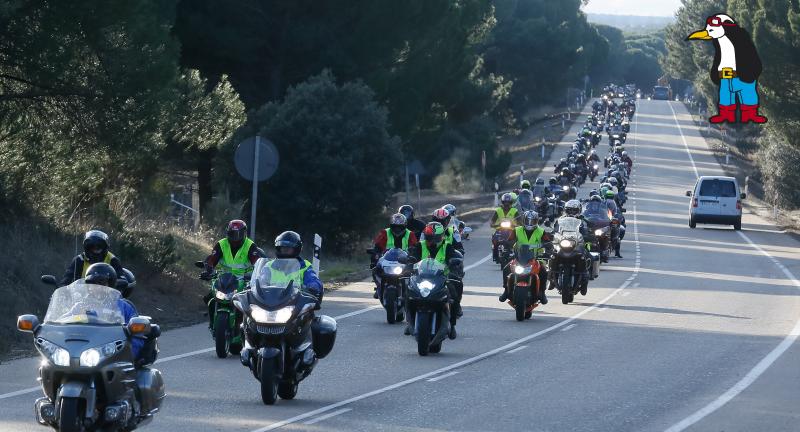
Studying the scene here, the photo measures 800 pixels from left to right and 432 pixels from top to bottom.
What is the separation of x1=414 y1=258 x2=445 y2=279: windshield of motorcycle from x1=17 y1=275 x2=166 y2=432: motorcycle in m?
7.07

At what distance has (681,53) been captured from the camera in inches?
4892

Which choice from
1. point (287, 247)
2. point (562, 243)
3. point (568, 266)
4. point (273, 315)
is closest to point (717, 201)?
point (562, 243)

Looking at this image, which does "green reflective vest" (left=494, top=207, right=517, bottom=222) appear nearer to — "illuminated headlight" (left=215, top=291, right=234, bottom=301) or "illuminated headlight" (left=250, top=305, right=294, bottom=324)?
"illuminated headlight" (left=215, top=291, right=234, bottom=301)

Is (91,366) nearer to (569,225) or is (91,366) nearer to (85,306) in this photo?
(85,306)

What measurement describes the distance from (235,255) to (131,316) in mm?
6435

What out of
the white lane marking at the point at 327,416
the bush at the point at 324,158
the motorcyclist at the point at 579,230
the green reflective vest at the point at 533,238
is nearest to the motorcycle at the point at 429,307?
the white lane marking at the point at 327,416

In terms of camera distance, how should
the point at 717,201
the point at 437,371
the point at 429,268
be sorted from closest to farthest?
the point at 437,371 → the point at 429,268 → the point at 717,201

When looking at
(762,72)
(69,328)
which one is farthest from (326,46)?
(69,328)

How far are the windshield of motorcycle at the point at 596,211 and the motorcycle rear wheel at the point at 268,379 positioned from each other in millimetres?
22330

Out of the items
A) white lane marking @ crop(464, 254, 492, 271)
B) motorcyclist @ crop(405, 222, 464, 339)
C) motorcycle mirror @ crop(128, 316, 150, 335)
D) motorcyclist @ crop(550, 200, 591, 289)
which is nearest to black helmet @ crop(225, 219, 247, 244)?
motorcyclist @ crop(405, 222, 464, 339)

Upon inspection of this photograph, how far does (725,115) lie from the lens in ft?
150

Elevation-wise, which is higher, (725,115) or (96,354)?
(725,115)

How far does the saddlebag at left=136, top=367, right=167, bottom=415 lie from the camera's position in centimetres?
1001

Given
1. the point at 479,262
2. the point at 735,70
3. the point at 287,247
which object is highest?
the point at 735,70
